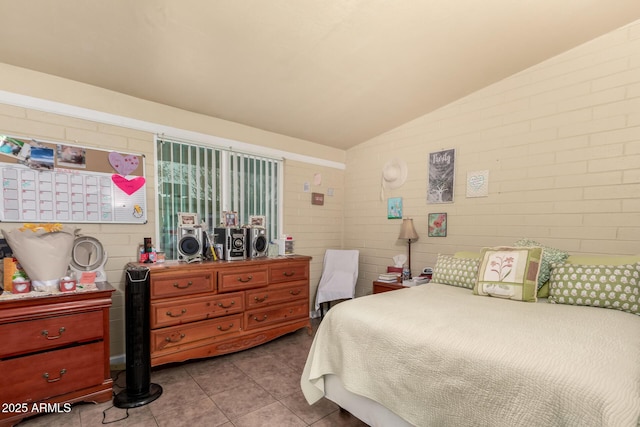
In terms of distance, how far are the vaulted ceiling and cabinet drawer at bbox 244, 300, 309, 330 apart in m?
2.01

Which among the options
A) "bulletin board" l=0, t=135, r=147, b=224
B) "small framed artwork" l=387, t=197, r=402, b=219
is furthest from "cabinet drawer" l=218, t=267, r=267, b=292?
"small framed artwork" l=387, t=197, r=402, b=219

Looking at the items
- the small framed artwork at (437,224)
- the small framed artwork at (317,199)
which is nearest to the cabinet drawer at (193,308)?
the small framed artwork at (317,199)

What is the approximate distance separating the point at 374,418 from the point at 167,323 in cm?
168

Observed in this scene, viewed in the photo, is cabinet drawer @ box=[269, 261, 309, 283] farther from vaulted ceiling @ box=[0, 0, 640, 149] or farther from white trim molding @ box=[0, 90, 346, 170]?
vaulted ceiling @ box=[0, 0, 640, 149]

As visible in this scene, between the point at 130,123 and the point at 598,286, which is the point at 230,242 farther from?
the point at 598,286

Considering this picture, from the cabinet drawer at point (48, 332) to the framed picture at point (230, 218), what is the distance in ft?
4.34

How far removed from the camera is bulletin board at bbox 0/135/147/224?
7.02 feet

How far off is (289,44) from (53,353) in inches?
100

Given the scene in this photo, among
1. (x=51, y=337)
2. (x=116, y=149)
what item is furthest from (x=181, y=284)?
(x=116, y=149)

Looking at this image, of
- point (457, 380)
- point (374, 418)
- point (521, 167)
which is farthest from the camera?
point (521, 167)

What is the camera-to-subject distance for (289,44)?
7.15 ft

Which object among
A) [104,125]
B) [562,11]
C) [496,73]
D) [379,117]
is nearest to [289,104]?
[379,117]

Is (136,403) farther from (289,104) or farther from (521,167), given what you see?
(521,167)

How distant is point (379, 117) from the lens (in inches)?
136
